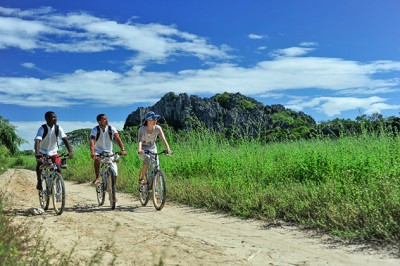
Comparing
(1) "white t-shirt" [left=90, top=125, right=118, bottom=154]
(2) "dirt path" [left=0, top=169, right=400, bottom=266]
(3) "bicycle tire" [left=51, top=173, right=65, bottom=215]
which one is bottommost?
(2) "dirt path" [left=0, top=169, right=400, bottom=266]

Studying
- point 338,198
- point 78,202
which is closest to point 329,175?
point 338,198

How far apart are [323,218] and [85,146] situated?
2203 cm

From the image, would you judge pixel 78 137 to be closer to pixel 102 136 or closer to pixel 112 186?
pixel 102 136

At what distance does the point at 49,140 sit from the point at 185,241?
5.12 metres

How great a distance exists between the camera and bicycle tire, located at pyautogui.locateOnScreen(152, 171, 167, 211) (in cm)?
1078

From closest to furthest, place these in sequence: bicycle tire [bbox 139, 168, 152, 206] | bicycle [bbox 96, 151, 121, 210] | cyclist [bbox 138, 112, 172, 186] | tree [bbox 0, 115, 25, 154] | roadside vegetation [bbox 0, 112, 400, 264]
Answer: roadside vegetation [bbox 0, 112, 400, 264]
bicycle [bbox 96, 151, 121, 210]
cyclist [bbox 138, 112, 172, 186]
bicycle tire [bbox 139, 168, 152, 206]
tree [bbox 0, 115, 25, 154]

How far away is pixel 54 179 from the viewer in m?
10.7

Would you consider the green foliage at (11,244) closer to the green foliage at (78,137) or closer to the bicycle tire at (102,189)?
the bicycle tire at (102,189)

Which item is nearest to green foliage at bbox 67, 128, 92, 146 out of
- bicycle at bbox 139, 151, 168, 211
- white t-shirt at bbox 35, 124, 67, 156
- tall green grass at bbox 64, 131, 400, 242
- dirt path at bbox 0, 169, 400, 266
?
tall green grass at bbox 64, 131, 400, 242

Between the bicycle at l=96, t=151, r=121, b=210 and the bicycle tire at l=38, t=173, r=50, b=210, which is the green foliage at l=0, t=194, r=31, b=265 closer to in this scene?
the bicycle tire at l=38, t=173, r=50, b=210

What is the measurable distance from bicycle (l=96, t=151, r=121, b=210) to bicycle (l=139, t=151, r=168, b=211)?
0.86 meters

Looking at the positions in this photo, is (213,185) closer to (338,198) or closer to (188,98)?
(338,198)

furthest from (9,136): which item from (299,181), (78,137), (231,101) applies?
(231,101)

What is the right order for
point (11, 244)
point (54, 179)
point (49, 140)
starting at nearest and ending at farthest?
1. point (11, 244)
2. point (54, 179)
3. point (49, 140)
